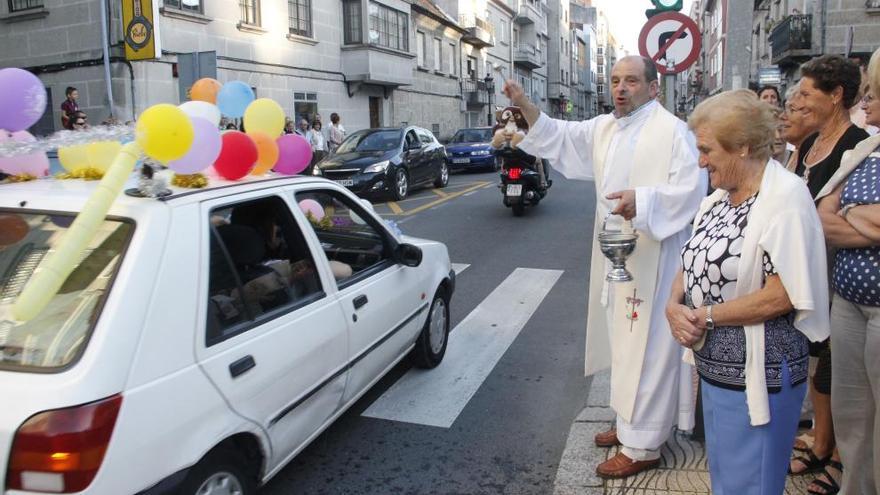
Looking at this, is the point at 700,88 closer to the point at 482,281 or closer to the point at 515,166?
the point at 515,166

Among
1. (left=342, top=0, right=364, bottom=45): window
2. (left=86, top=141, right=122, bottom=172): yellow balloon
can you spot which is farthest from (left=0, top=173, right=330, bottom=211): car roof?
(left=342, top=0, right=364, bottom=45): window

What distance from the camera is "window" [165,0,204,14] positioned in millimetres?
16384

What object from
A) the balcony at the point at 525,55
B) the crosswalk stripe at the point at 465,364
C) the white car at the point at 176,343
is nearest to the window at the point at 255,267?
the white car at the point at 176,343

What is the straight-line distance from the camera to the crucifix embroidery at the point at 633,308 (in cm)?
319

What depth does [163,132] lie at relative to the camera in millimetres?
2412

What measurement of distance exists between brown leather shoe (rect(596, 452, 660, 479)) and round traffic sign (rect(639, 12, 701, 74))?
3635mm

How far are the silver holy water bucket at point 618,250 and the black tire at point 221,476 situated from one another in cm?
169

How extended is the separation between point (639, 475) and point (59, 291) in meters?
2.62

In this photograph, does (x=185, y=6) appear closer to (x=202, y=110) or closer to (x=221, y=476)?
(x=202, y=110)

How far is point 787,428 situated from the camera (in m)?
2.20

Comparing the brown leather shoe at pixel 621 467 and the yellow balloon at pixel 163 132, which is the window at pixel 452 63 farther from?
the yellow balloon at pixel 163 132

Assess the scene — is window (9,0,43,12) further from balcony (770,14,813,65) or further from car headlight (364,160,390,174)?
balcony (770,14,813,65)

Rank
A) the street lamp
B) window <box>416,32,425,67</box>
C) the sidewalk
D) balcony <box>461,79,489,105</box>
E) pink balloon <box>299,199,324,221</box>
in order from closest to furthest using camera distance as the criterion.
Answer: the sidewalk → pink balloon <box>299,199,324,221</box> → window <box>416,32,425,67</box> → balcony <box>461,79,489,105</box> → the street lamp

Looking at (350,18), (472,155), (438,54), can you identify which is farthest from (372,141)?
(438,54)
